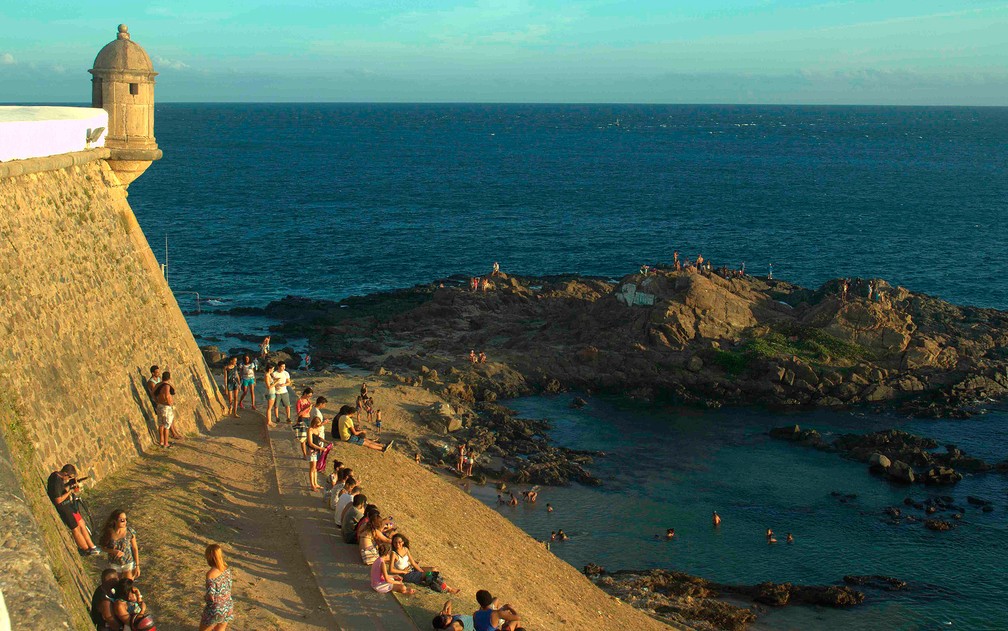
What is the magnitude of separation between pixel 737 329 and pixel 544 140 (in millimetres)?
159303

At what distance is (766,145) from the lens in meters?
186

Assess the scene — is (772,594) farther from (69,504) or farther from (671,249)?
(671,249)

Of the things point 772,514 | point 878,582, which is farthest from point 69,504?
point 772,514

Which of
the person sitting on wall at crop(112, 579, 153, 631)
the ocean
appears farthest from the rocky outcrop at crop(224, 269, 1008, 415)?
the person sitting on wall at crop(112, 579, 153, 631)

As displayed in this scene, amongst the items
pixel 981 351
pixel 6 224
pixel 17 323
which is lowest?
pixel 981 351

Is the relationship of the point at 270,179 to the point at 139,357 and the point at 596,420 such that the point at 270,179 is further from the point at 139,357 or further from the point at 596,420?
the point at 139,357

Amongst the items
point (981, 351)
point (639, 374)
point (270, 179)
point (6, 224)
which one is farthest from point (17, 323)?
point (270, 179)

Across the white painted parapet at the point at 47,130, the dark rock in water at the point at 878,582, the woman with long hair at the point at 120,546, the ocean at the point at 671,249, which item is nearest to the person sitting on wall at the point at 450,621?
the woman with long hair at the point at 120,546

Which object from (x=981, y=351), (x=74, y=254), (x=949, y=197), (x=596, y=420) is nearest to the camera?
(x=74, y=254)

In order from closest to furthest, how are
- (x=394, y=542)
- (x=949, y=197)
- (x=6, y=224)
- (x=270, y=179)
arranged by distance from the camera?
(x=394, y=542) < (x=6, y=224) < (x=949, y=197) < (x=270, y=179)

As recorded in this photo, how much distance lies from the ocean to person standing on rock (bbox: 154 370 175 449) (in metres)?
10.7

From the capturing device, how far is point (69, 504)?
12.8 m

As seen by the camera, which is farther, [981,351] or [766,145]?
[766,145]

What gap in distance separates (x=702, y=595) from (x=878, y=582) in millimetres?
4682
